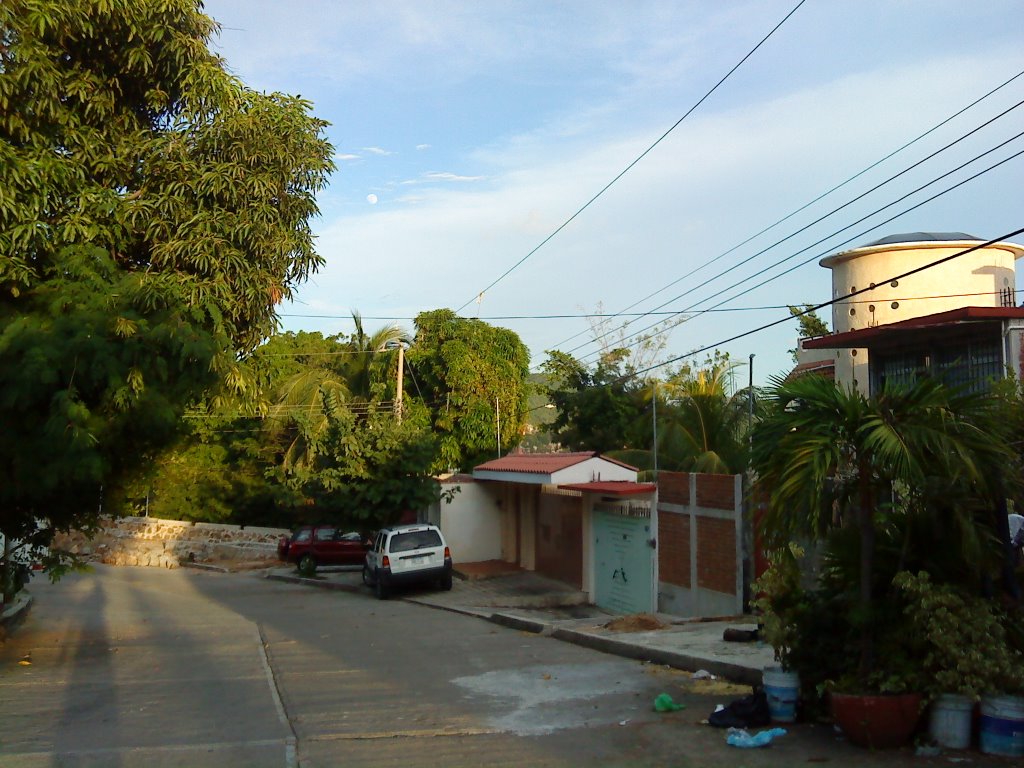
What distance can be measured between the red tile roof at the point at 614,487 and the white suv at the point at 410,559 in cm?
416

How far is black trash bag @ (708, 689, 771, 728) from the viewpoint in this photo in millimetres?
8836

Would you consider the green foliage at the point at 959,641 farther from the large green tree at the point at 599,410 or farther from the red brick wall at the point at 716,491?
the large green tree at the point at 599,410

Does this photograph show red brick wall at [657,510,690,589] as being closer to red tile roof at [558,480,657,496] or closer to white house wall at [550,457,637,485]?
→ red tile roof at [558,480,657,496]

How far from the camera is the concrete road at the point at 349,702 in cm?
838

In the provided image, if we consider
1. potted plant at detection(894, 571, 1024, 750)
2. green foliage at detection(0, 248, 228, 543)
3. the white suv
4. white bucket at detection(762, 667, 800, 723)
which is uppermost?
green foliage at detection(0, 248, 228, 543)

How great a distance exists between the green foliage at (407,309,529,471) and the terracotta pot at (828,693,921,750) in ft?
101

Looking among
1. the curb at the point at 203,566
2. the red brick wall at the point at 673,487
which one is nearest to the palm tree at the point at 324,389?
the curb at the point at 203,566

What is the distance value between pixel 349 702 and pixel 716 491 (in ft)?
30.2

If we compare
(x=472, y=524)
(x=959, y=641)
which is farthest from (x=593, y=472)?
(x=959, y=641)

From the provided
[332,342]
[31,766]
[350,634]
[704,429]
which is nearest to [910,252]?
[704,429]

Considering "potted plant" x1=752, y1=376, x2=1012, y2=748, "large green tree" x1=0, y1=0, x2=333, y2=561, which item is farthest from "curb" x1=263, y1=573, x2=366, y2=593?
"potted plant" x1=752, y1=376, x2=1012, y2=748

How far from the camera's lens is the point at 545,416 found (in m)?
119

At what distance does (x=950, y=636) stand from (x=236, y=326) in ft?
31.2

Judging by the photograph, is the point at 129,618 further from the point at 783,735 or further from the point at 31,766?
the point at 783,735
